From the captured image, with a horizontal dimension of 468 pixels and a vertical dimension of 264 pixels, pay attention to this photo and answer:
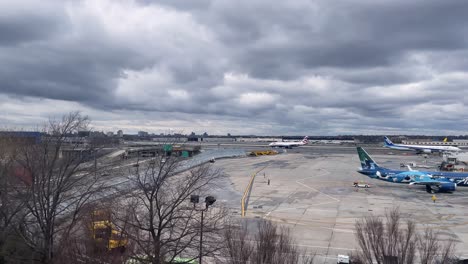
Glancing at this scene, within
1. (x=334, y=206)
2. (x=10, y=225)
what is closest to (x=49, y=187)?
(x=10, y=225)

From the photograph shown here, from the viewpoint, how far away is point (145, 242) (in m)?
20.1

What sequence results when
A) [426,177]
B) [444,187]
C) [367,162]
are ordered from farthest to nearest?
1. [367,162]
2. [426,177]
3. [444,187]

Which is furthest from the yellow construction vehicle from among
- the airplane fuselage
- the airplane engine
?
the airplane fuselage

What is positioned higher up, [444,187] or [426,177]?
[426,177]

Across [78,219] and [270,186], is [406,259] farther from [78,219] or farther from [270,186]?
[270,186]

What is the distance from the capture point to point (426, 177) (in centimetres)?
6125

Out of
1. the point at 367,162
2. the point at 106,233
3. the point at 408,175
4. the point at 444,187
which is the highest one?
the point at 367,162

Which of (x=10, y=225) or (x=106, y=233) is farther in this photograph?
(x=10, y=225)

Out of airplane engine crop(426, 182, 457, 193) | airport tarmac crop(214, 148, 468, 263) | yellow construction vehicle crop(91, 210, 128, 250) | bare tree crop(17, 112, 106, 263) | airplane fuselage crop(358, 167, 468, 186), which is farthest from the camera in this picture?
airplane fuselage crop(358, 167, 468, 186)

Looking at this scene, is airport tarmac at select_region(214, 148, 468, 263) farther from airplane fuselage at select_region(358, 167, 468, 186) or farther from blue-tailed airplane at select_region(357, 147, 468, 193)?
airplane fuselage at select_region(358, 167, 468, 186)

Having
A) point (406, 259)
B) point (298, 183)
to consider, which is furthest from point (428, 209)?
point (406, 259)

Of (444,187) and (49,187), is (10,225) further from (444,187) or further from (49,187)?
(444,187)

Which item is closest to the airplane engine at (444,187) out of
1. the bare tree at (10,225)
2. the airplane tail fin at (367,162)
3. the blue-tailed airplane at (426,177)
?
the blue-tailed airplane at (426,177)

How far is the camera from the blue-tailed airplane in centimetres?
5897
